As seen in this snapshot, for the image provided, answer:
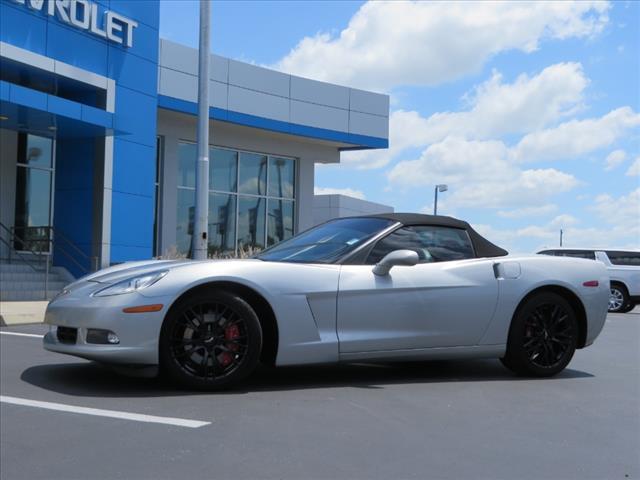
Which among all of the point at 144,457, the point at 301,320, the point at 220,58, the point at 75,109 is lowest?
the point at 144,457

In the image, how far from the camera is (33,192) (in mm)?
19172

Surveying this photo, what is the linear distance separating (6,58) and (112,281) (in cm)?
1209

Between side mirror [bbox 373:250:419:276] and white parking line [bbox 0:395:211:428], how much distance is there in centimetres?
193

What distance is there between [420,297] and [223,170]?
Answer: 66.4 ft

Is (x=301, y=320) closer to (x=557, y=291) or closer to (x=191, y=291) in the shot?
(x=191, y=291)

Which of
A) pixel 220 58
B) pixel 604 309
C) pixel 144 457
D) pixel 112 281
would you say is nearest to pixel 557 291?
pixel 604 309

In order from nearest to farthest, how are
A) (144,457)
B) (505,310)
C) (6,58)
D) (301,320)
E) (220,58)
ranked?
(144,457)
(301,320)
(505,310)
(6,58)
(220,58)

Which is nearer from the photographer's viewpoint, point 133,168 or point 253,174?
point 133,168

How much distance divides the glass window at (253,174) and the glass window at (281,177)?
33 cm

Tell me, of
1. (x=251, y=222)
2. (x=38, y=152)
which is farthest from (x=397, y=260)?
(x=251, y=222)

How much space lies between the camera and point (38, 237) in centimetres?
1869

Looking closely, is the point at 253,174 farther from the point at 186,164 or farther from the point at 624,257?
the point at 624,257

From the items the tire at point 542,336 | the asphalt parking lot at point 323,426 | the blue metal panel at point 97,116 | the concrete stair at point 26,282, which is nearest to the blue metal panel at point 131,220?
the concrete stair at point 26,282

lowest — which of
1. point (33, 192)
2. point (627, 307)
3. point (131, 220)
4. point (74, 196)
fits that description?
point (627, 307)
